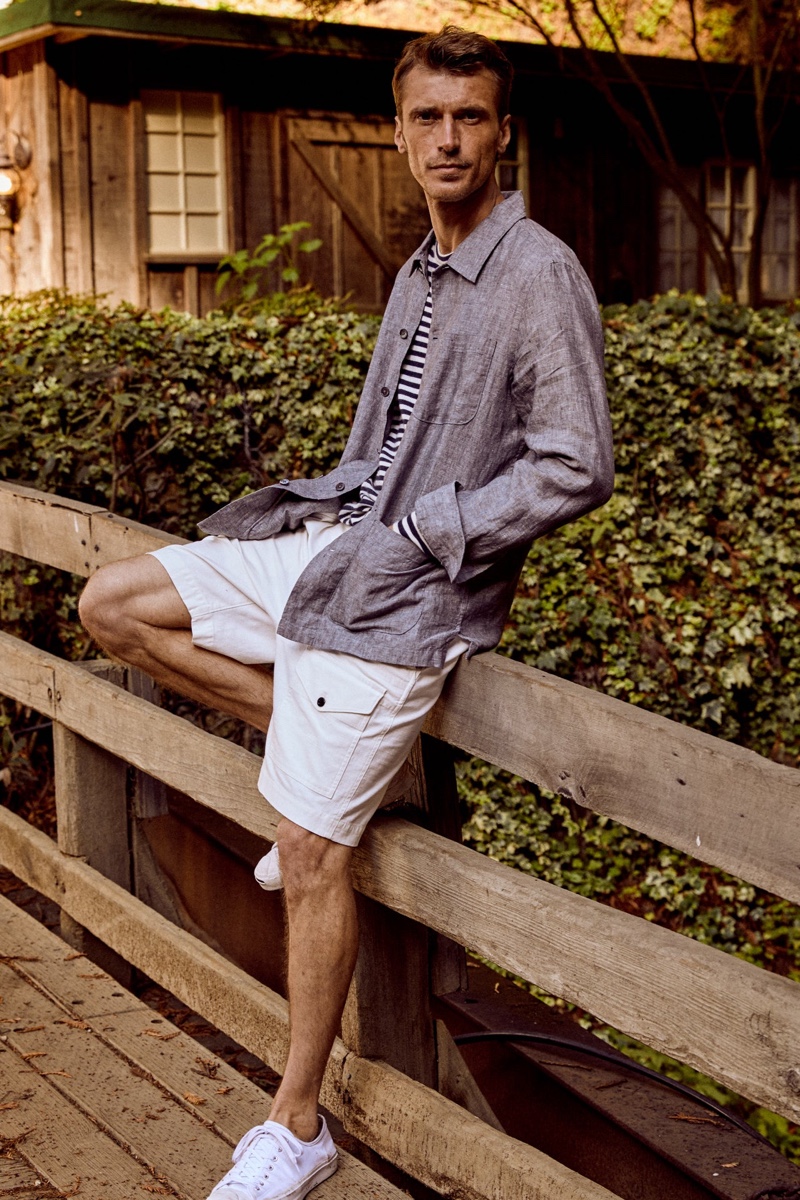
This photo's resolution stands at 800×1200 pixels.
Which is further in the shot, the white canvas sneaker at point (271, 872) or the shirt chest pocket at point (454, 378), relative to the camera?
the white canvas sneaker at point (271, 872)

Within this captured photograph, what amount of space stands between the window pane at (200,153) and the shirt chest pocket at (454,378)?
963cm

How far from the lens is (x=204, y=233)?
11.6 metres

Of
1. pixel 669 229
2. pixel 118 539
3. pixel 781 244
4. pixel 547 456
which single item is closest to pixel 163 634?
pixel 118 539

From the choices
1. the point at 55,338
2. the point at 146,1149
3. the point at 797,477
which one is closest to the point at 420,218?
the point at 797,477

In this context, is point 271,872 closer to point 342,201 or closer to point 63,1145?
point 63,1145

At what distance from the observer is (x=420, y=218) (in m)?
12.6

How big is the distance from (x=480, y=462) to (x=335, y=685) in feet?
1.53

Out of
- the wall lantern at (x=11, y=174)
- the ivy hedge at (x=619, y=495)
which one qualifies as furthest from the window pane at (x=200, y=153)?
the ivy hedge at (x=619, y=495)

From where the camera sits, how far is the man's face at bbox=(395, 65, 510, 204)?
8.13 feet

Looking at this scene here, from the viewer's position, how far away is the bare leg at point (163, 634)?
108 inches

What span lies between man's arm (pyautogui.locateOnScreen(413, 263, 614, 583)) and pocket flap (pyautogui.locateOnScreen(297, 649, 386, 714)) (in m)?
0.23

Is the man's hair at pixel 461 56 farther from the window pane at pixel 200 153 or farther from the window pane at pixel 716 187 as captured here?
the window pane at pixel 716 187

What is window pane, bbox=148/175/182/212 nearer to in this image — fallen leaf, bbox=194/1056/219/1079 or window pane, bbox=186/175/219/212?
window pane, bbox=186/175/219/212

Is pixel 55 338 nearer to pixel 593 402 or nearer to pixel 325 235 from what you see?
pixel 593 402
